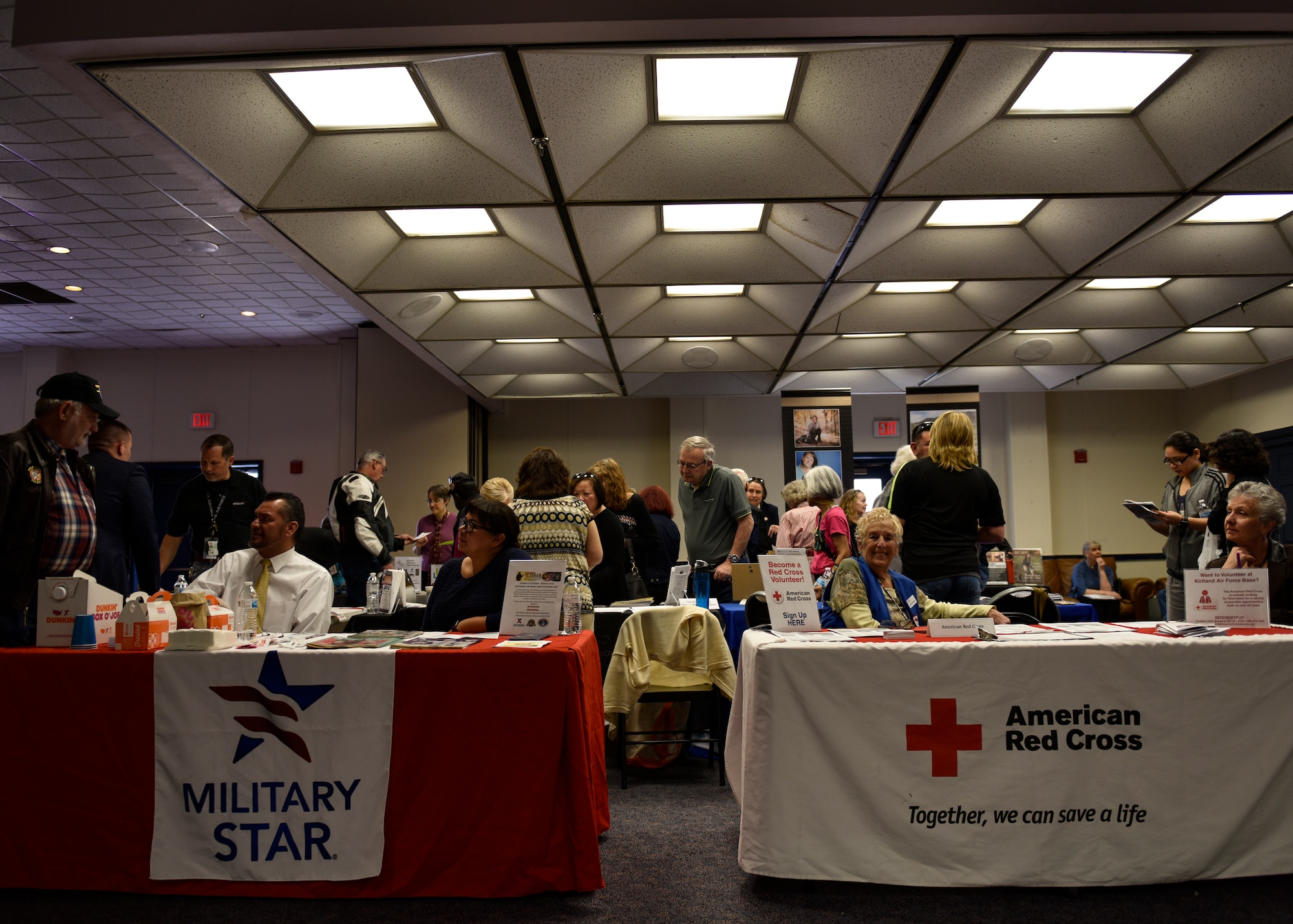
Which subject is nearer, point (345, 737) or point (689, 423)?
point (345, 737)

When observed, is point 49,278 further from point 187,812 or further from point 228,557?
point 187,812

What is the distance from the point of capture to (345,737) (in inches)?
86.3

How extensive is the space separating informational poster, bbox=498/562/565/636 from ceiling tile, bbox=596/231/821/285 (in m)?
3.45

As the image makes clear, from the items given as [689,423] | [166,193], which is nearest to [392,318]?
[166,193]

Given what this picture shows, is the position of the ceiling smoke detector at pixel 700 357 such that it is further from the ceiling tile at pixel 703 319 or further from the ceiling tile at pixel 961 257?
the ceiling tile at pixel 961 257

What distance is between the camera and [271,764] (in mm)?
2197

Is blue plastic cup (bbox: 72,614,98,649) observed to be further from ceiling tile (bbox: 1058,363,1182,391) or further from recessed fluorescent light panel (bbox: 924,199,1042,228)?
ceiling tile (bbox: 1058,363,1182,391)

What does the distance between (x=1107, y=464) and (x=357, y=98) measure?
31.2ft

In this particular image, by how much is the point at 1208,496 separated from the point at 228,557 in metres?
4.35

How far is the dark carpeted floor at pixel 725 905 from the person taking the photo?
2.09m

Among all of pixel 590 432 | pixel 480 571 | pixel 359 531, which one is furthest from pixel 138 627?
pixel 590 432

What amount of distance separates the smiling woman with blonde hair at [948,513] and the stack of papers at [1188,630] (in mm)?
947

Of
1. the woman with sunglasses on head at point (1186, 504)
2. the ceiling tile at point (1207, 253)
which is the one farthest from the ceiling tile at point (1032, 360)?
the woman with sunglasses on head at point (1186, 504)

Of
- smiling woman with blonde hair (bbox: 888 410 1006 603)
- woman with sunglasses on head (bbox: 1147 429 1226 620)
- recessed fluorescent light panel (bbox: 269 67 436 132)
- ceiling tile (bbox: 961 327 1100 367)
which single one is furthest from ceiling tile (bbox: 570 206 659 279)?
ceiling tile (bbox: 961 327 1100 367)
